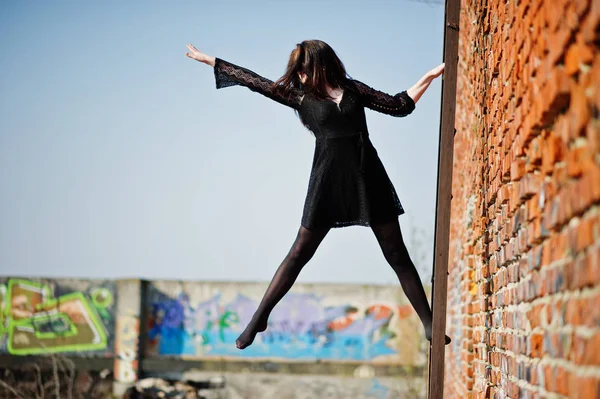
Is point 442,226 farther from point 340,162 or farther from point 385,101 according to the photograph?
point 385,101

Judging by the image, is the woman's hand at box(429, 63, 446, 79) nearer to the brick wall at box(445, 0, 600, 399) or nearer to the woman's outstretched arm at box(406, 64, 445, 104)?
the woman's outstretched arm at box(406, 64, 445, 104)

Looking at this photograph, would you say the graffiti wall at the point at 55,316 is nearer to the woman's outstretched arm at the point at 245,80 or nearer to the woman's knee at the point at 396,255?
the woman's outstretched arm at the point at 245,80

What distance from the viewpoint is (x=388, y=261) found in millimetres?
3744

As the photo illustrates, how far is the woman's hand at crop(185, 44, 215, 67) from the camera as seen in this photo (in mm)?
3961

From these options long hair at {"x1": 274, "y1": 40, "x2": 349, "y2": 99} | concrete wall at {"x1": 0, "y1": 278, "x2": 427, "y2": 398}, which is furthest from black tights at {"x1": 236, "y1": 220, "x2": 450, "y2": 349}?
concrete wall at {"x1": 0, "y1": 278, "x2": 427, "y2": 398}

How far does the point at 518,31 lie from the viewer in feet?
9.94

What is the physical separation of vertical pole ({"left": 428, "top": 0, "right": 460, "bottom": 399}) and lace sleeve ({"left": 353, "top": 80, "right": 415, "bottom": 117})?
0.20m

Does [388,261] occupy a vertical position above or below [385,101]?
below

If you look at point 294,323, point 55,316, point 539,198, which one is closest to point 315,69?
point 539,198

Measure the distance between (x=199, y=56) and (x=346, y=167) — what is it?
947mm

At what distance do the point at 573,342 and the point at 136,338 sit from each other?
55.6 feet

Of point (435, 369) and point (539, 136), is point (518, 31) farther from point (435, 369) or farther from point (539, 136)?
point (435, 369)

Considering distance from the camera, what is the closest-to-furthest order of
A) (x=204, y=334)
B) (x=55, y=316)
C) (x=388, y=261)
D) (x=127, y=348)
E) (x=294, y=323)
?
(x=388, y=261)
(x=127, y=348)
(x=294, y=323)
(x=204, y=334)
(x=55, y=316)

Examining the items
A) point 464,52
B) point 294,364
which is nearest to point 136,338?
point 294,364
